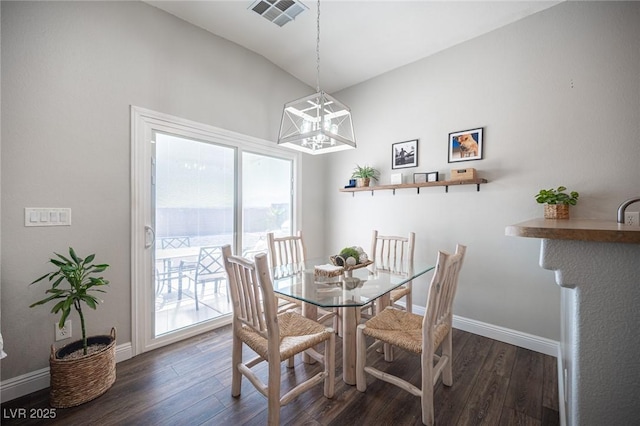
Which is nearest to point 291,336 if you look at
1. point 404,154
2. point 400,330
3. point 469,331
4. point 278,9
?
point 400,330

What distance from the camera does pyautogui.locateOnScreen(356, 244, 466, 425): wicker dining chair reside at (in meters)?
1.49

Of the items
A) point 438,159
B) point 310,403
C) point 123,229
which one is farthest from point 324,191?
point 310,403

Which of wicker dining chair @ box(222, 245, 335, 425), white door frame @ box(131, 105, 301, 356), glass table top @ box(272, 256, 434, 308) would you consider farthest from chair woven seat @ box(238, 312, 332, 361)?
white door frame @ box(131, 105, 301, 356)

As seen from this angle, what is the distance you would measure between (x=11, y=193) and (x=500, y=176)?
3.88 m

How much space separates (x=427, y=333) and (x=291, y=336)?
848mm

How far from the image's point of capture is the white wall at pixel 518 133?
2.01m

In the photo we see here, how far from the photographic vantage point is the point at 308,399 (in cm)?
173

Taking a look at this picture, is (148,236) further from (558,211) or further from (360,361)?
(558,211)

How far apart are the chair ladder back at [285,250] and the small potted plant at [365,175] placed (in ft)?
3.66

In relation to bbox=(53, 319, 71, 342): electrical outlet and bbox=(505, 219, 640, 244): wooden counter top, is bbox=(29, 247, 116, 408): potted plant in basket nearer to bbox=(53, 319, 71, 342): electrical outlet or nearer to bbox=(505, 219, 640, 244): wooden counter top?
bbox=(53, 319, 71, 342): electrical outlet

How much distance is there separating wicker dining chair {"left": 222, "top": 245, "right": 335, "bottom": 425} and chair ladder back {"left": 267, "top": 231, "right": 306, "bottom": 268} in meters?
0.87

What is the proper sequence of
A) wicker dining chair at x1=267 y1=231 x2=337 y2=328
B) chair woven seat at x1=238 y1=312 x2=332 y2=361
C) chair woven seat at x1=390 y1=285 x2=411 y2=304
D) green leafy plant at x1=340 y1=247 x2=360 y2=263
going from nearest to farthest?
chair woven seat at x1=238 y1=312 x2=332 y2=361 → green leafy plant at x1=340 y1=247 x2=360 y2=263 → chair woven seat at x1=390 y1=285 x2=411 y2=304 → wicker dining chair at x1=267 y1=231 x2=337 y2=328

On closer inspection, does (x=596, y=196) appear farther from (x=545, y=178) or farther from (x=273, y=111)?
(x=273, y=111)

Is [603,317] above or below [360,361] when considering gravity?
above
